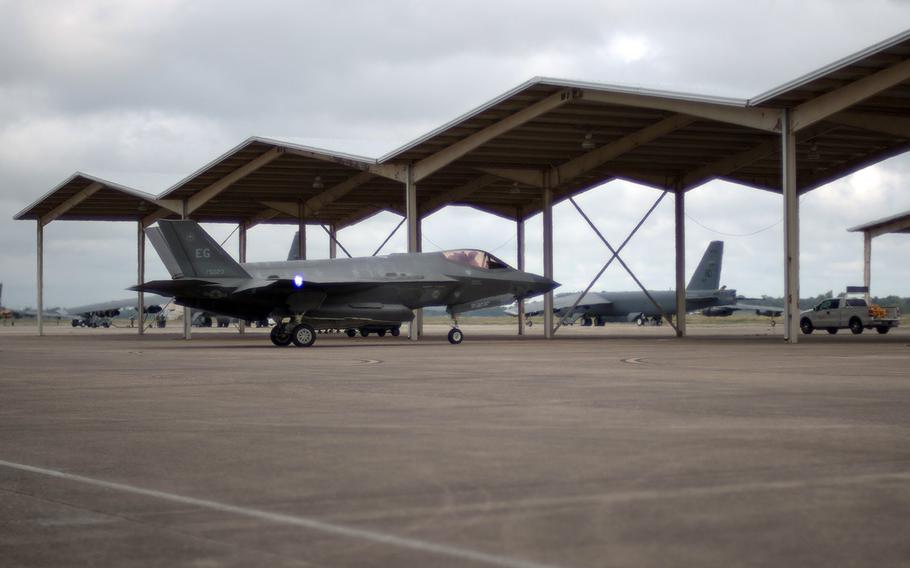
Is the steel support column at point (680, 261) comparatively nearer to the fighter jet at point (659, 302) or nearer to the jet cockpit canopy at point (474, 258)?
Answer: the jet cockpit canopy at point (474, 258)

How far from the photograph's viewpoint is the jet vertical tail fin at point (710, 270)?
2990 inches

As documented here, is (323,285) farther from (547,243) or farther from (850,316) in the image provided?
(850,316)

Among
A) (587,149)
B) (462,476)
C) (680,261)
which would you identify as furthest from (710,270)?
(462,476)

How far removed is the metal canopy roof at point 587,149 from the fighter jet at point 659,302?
26.4 m

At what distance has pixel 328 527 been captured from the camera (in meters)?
5.26

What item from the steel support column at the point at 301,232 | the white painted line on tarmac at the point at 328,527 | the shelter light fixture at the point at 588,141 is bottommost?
the white painted line on tarmac at the point at 328,527

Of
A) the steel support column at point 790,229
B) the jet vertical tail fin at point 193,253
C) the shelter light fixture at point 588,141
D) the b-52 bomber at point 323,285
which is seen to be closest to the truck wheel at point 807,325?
the shelter light fixture at point 588,141

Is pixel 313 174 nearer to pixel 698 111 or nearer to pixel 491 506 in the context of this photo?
pixel 698 111

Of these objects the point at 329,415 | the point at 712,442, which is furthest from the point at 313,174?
the point at 712,442

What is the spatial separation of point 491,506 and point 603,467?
1.43 metres

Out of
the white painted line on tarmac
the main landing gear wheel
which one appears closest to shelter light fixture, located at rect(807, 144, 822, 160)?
the main landing gear wheel

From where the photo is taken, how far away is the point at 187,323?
165ft

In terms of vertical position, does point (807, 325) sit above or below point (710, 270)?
below

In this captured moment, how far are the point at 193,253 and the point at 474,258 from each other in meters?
8.36
